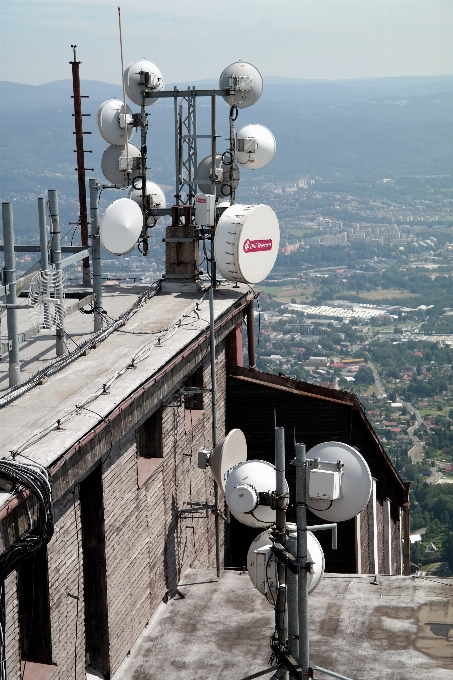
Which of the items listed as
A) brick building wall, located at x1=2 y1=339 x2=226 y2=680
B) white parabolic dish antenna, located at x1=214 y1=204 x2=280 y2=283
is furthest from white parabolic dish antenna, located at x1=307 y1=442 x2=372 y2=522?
white parabolic dish antenna, located at x1=214 y1=204 x2=280 y2=283

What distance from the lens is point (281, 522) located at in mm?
14055

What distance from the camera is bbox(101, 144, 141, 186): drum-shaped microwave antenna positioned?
1168 inches

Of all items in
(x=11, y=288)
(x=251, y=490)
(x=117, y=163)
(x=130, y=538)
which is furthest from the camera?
(x=117, y=163)

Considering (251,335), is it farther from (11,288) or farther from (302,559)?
(302,559)

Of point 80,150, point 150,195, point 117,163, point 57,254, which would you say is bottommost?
point 57,254

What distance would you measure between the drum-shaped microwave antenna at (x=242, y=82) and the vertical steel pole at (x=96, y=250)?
6726 mm

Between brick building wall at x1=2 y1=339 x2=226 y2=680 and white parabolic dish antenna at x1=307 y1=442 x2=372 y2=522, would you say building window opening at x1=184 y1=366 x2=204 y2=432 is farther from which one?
white parabolic dish antenna at x1=307 y1=442 x2=372 y2=522

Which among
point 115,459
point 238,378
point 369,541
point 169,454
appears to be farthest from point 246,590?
point 369,541

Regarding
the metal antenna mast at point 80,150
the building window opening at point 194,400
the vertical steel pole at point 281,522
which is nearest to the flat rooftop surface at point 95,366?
the building window opening at point 194,400

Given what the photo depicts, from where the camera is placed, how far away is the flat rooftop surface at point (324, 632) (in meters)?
18.1

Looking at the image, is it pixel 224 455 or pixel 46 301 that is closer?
pixel 224 455

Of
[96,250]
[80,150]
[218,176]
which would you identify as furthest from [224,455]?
[80,150]

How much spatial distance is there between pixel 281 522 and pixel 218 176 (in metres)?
16.1

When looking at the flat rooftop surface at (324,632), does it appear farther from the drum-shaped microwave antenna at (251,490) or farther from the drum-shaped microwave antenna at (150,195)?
the drum-shaped microwave antenna at (150,195)
